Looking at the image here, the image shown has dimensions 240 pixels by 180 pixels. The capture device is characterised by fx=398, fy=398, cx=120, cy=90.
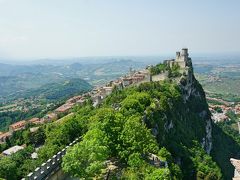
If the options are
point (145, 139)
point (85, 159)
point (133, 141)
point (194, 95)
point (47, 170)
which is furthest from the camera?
point (194, 95)

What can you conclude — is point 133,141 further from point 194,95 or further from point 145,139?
point 194,95

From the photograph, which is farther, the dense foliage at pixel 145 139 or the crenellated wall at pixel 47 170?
the dense foliage at pixel 145 139

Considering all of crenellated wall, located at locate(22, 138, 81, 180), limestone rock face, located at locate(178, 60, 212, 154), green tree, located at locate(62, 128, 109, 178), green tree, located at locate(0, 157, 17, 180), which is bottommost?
limestone rock face, located at locate(178, 60, 212, 154)

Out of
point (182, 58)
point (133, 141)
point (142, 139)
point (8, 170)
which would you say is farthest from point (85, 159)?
point (182, 58)

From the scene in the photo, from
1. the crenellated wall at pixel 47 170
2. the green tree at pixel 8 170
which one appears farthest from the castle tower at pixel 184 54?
the crenellated wall at pixel 47 170

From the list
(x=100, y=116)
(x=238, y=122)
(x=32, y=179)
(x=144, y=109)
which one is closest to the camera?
(x=32, y=179)

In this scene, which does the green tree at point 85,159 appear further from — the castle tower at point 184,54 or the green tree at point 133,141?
the castle tower at point 184,54

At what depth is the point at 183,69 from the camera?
96500mm

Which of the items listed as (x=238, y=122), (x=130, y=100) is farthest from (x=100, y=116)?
(x=238, y=122)

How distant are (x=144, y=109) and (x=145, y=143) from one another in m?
19.7

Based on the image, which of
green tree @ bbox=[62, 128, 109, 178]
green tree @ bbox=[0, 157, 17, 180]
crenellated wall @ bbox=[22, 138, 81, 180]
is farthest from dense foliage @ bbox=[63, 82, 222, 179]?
green tree @ bbox=[0, 157, 17, 180]

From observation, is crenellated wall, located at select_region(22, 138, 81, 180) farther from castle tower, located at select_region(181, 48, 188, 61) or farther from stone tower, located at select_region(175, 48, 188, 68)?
castle tower, located at select_region(181, 48, 188, 61)

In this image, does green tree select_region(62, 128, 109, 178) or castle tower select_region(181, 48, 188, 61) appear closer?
green tree select_region(62, 128, 109, 178)

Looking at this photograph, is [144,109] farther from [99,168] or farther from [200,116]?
[200,116]
